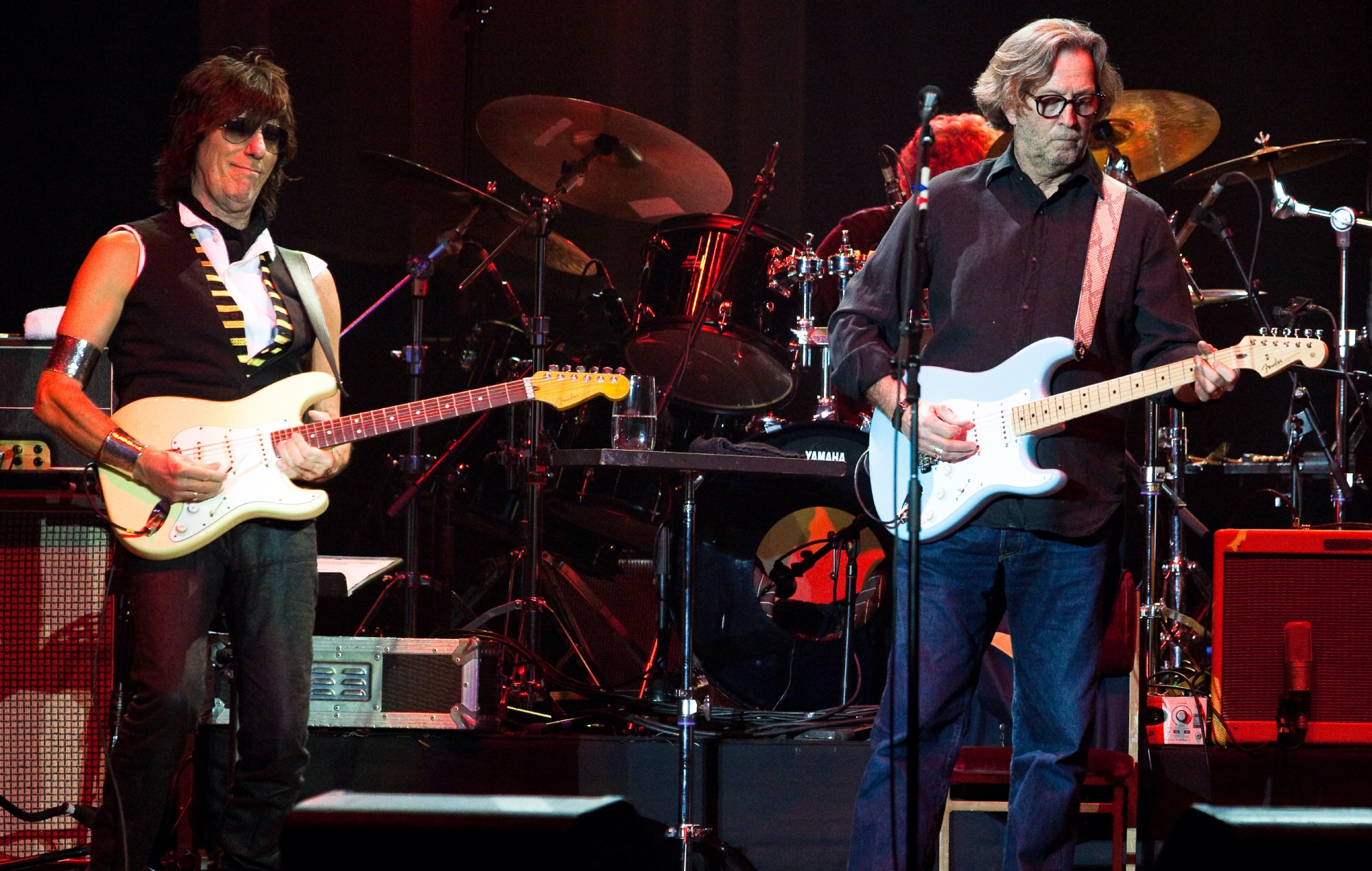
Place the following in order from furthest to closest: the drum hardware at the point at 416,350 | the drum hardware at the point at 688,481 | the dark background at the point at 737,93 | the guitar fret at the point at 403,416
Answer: the dark background at the point at 737,93, the drum hardware at the point at 416,350, the drum hardware at the point at 688,481, the guitar fret at the point at 403,416

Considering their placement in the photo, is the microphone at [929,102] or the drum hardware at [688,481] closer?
the microphone at [929,102]

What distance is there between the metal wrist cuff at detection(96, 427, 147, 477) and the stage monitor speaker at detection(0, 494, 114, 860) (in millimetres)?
903

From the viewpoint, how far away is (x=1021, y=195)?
3.02 metres

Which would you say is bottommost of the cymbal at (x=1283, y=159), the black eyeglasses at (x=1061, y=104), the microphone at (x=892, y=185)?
the black eyeglasses at (x=1061, y=104)

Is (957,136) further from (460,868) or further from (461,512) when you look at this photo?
(460,868)

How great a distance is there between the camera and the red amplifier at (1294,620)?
13.0 feet

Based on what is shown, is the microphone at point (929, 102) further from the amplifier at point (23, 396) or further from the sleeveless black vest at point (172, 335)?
the amplifier at point (23, 396)

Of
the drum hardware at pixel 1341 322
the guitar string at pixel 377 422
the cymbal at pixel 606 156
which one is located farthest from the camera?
the cymbal at pixel 606 156

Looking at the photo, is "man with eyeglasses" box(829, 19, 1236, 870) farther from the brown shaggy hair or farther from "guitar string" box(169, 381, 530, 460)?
the brown shaggy hair

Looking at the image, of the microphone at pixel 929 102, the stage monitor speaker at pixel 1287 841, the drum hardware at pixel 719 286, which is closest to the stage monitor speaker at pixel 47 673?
the drum hardware at pixel 719 286

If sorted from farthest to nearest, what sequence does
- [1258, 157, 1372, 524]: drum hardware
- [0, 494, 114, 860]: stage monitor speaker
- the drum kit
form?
the drum kit < [1258, 157, 1372, 524]: drum hardware < [0, 494, 114, 860]: stage monitor speaker

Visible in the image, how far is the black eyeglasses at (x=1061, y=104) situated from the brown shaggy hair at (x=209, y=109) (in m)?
1.96

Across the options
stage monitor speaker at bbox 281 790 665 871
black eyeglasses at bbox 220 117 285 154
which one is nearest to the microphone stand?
stage monitor speaker at bbox 281 790 665 871

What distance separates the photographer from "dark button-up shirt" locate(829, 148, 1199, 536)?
2.90m
